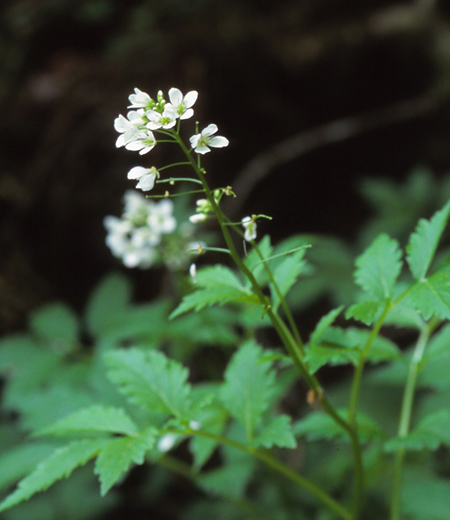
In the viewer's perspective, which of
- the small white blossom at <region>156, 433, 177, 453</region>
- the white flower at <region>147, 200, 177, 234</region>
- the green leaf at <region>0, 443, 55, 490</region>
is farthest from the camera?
the white flower at <region>147, 200, 177, 234</region>

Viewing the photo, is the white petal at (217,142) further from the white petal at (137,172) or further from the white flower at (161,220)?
the white flower at (161,220)

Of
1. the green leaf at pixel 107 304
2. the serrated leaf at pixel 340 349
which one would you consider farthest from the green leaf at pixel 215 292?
the green leaf at pixel 107 304

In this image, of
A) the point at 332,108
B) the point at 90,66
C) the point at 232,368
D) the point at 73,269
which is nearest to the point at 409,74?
the point at 332,108

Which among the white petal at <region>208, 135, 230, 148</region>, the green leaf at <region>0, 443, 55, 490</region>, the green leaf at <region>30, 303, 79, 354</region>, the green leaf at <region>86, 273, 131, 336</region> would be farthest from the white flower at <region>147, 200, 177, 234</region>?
the white petal at <region>208, 135, 230, 148</region>

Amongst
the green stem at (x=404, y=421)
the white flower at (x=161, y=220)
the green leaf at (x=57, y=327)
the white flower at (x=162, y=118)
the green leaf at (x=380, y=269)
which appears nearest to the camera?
the white flower at (x=162, y=118)

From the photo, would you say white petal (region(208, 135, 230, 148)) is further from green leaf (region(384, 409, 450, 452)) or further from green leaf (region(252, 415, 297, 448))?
green leaf (region(384, 409, 450, 452))

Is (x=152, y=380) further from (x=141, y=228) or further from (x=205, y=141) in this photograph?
(x=141, y=228)
